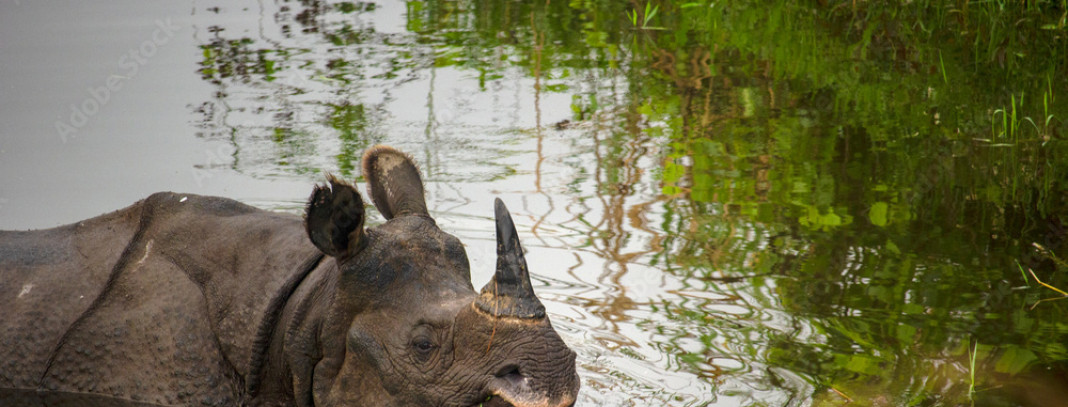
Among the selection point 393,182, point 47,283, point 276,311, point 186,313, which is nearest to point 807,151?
point 393,182

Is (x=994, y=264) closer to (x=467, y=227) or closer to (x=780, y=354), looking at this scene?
(x=780, y=354)

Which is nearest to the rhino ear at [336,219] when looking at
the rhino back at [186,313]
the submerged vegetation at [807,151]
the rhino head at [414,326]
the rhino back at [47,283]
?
the rhino head at [414,326]

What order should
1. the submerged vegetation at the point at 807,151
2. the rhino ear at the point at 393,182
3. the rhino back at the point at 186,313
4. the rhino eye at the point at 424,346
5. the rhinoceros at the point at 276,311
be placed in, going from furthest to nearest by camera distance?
the submerged vegetation at the point at 807,151 < the rhino ear at the point at 393,182 < the rhino back at the point at 186,313 < the rhino eye at the point at 424,346 < the rhinoceros at the point at 276,311

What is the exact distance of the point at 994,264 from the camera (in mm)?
6855

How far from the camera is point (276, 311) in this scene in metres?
4.51

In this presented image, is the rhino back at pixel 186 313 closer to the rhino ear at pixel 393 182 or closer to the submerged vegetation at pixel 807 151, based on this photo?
the rhino ear at pixel 393 182

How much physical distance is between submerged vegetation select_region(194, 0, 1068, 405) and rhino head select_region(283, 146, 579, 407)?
1608mm

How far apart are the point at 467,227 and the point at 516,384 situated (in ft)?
11.5

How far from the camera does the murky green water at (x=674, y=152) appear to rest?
5988 mm

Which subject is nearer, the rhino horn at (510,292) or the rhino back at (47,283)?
the rhino horn at (510,292)

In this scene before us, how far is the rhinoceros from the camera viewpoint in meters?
4.04

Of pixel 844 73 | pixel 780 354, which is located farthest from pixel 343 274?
pixel 844 73

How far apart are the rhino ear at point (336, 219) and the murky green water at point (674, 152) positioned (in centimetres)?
155

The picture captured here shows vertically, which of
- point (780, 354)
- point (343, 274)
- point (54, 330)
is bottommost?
point (780, 354)
